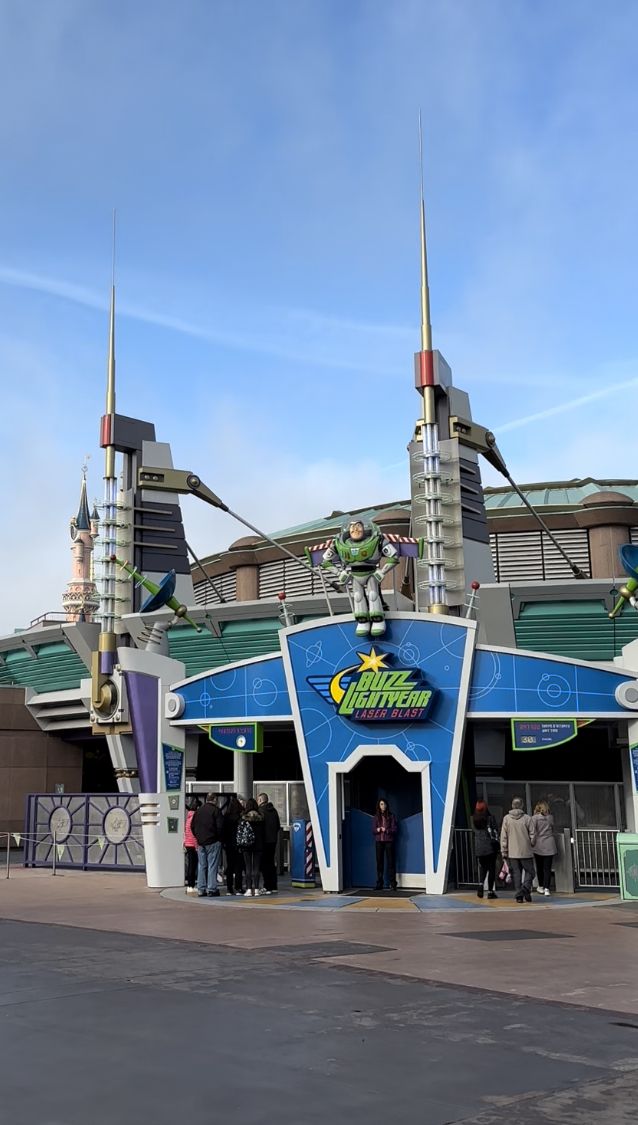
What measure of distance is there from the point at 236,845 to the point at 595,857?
710cm

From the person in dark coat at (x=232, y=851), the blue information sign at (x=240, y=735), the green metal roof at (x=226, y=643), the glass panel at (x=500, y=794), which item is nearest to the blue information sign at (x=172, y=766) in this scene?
the blue information sign at (x=240, y=735)

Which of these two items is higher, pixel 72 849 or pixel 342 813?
pixel 342 813

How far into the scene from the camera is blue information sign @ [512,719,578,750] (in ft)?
64.6

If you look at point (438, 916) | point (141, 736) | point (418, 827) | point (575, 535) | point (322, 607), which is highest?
point (575, 535)

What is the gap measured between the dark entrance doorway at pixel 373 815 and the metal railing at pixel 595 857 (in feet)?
10.6

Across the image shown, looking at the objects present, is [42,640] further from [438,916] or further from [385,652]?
[438,916]

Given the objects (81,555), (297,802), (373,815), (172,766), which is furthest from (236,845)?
(81,555)

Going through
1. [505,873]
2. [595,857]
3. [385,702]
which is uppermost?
[385,702]

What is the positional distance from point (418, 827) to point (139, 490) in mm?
16427

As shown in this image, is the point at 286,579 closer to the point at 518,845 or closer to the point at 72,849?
the point at 72,849

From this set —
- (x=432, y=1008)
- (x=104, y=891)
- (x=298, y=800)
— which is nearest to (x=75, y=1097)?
(x=432, y=1008)

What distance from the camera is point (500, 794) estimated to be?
24562 mm

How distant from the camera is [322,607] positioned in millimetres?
35250

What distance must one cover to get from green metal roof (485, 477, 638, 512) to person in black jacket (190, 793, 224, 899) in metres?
26.4
